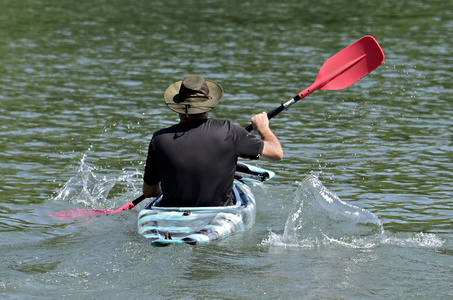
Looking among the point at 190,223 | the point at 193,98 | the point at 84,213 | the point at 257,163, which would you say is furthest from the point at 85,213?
the point at 257,163

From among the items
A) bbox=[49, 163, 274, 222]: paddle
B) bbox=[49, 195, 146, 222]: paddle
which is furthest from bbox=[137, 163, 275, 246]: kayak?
bbox=[49, 195, 146, 222]: paddle

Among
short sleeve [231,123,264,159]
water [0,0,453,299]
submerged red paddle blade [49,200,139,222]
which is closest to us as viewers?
water [0,0,453,299]

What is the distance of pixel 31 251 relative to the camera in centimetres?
808

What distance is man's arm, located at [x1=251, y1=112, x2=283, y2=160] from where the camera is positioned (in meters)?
8.21

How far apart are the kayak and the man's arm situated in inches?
26.7

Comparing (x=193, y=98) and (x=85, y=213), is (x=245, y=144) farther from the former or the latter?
(x=85, y=213)

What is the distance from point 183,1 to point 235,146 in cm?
2668

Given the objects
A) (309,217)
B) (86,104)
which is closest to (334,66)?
(309,217)

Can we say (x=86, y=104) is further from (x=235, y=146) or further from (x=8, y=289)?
(x=8, y=289)

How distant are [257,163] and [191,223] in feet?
16.6

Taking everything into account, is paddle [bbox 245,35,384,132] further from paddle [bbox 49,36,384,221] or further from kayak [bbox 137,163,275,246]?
kayak [bbox 137,163,275,246]

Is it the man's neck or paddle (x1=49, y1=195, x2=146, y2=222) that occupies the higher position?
the man's neck

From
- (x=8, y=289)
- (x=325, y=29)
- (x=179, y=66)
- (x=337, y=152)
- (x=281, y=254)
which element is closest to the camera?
(x=8, y=289)

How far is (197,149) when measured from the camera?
792 cm
